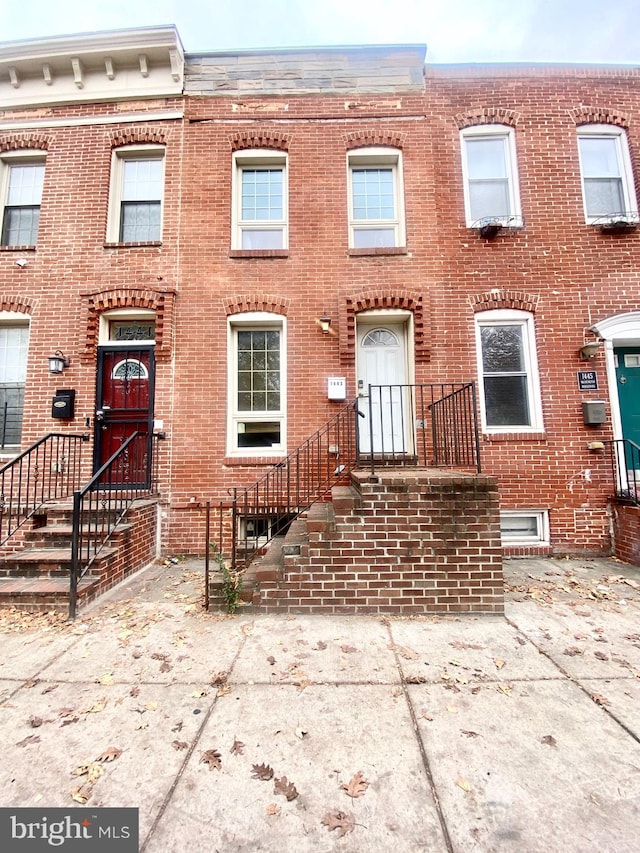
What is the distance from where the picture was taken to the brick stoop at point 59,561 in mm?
3666

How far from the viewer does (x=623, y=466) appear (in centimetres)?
562

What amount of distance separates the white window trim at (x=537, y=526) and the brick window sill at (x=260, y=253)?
5.01 meters

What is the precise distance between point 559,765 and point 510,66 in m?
8.87

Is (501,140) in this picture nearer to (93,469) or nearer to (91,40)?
(91,40)

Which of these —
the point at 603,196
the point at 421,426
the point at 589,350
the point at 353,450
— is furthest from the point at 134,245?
the point at 603,196

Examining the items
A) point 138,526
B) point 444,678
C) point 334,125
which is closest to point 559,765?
point 444,678

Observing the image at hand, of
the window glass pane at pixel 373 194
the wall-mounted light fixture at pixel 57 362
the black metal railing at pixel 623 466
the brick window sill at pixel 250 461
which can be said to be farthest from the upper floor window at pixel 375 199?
the wall-mounted light fixture at pixel 57 362

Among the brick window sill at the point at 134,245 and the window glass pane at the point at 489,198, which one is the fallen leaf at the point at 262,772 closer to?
the brick window sill at the point at 134,245

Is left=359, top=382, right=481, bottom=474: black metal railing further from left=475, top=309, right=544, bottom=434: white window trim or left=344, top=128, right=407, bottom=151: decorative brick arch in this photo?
left=344, top=128, right=407, bottom=151: decorative brick arch

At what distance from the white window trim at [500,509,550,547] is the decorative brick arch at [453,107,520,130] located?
6045mm

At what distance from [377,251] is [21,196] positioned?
19.6ft

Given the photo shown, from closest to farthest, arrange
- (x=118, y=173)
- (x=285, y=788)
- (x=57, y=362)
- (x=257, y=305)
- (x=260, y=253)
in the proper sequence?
1. (x=285, y=788)
2. (x=57, y=362)
3. (x=257, y=305)
4. (x=260, y=253)
5. (x=118, y=173)

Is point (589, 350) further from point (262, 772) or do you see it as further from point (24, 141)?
point (24, 141)

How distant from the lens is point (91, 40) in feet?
20.1
